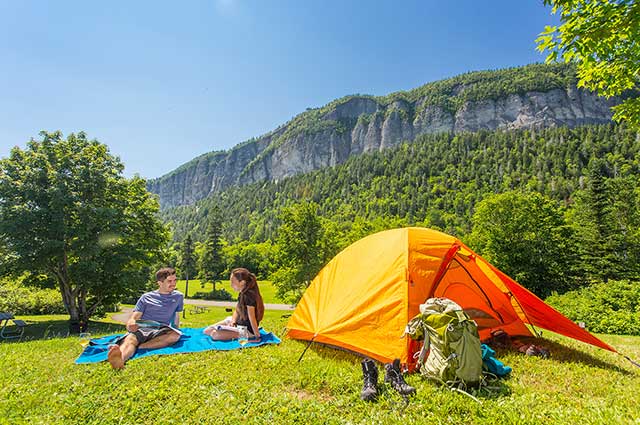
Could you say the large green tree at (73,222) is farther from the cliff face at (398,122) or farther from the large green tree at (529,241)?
the cliff face at (398,122)

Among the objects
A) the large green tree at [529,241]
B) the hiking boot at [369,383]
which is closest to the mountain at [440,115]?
the large green tree at [529,241]

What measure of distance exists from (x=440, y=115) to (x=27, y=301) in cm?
15799

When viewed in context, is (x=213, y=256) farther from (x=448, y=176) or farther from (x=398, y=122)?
(x=398, y=122)

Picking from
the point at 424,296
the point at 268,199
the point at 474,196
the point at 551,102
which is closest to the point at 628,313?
the point at 424,296

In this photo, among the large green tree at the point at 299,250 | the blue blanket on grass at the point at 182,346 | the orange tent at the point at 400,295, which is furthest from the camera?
the large green tree at the point at 299,250

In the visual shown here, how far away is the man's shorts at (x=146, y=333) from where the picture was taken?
6283 mm

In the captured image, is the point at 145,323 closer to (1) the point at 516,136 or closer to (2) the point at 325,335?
(2) the point at 325,335

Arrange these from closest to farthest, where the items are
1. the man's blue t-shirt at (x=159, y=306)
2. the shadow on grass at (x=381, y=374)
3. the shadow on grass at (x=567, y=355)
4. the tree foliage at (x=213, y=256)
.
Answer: the shadow on grass at (x=381, y=374)
the shadow on grass at (x=567, y=355)
the man's blue t-shirt at (x=159, y=306)
the tree foliage at (x=213, y=256)

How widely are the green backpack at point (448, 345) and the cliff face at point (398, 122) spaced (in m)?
152

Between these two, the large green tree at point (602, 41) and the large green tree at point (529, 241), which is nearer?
the large green tree at point (602, 41)

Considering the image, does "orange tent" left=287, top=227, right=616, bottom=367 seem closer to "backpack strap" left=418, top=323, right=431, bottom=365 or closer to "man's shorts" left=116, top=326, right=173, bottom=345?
"backpack strap" left=418, top=323, right=431, bottom=365

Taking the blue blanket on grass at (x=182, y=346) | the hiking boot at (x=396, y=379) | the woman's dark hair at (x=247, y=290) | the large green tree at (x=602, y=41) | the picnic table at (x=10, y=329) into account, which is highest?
the large green tree at (x=602, y=41)

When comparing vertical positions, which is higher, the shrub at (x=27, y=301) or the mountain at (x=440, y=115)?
the mountain at (x=440, y=115)

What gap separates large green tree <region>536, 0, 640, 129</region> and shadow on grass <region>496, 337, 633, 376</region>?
4.75 meters
